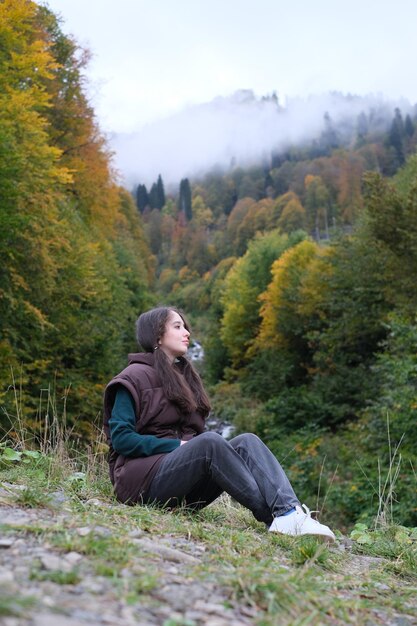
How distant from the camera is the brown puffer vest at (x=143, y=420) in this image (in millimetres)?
3891

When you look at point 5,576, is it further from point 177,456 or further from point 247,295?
point 247,295

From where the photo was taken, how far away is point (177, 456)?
3.83m

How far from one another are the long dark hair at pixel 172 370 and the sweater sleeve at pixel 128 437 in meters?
0.27

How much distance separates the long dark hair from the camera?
410 cm

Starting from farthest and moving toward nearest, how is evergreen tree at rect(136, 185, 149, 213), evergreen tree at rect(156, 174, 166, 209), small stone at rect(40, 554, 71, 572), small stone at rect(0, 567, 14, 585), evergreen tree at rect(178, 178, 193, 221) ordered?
evergreen tree at rect(136, 185, 149, 213)
evergreen tree at rect(156, 174, 166, 209)
evergreen tree at rect(178, 178, 193, 221)
small stone at rect(40, 554, 71, 572)
small stone at rect(0, 567, 14, 585)

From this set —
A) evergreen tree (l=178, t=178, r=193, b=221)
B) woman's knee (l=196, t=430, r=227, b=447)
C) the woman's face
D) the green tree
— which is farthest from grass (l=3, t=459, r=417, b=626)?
evergreen tree (l=178, t=178, r=193, b=221)

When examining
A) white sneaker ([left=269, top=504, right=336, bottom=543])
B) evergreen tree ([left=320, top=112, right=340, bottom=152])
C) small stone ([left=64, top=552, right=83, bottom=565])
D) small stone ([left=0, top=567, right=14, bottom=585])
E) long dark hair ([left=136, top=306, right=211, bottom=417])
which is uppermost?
evergreen tree ([left=320, top=112, right=340, bottom=152])

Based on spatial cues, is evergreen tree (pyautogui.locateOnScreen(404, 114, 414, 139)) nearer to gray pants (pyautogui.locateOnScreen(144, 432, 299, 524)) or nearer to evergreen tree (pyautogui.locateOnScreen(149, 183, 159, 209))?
evergreen tree (pyautogui.locateOnScreen(149, 183, 159, 209))

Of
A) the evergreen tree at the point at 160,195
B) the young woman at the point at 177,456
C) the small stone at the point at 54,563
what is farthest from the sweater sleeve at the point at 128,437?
the evergreen tree at the point at 160,195

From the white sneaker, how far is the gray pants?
0.21 feet

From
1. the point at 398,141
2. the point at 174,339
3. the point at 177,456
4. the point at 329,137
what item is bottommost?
the point at 177,456

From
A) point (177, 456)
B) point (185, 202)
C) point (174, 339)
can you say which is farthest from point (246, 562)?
point (185, 202)

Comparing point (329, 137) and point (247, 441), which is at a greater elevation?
point (329, 137)

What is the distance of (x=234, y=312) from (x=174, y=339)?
111 feet
